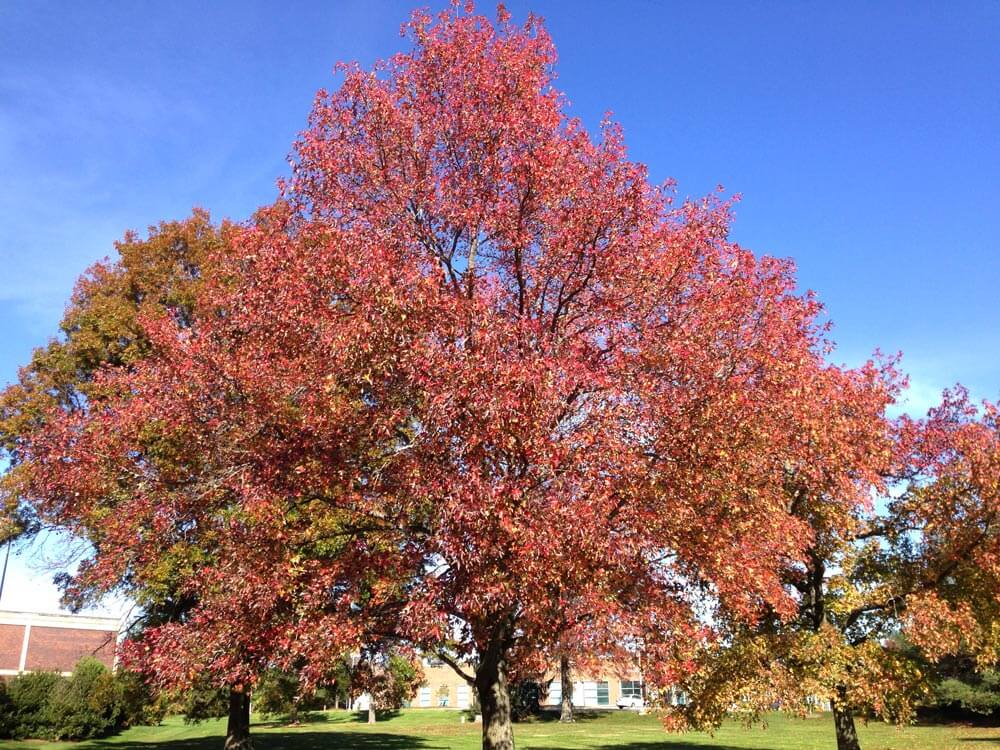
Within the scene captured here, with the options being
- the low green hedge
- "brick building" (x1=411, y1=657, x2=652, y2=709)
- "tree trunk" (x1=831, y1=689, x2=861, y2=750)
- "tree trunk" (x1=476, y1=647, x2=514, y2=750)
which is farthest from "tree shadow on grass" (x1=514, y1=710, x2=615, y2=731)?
"tree trunk" (x1=476, y1=647, x2=514, y2=750)

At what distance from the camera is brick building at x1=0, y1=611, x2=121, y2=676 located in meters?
56.9

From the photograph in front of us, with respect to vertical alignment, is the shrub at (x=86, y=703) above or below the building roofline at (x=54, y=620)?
below

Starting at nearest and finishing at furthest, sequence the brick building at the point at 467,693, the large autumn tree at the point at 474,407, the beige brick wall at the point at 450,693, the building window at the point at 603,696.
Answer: the large autumn tree at the point at 474,407 < the brick building at the point at 467,693 < the beige brick wall at the point at 450,693 < the building window at the point at 603,696

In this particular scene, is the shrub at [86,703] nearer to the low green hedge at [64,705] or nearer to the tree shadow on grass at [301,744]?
the low green hedge at [64,705]

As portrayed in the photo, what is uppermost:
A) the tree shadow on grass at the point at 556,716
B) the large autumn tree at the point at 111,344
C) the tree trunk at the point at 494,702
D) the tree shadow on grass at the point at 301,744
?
the large autumn tree at the point at 111,344

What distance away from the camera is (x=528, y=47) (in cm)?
1374

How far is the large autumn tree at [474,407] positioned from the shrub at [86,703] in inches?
980

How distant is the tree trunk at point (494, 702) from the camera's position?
13.7 m

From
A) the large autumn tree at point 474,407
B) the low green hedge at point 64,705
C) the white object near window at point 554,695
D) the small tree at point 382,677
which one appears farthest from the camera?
the white object near window at point 554,695

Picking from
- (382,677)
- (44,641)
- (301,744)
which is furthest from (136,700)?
(44,641)

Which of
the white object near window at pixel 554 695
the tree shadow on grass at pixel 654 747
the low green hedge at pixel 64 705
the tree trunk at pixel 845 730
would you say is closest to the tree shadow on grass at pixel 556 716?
the white object near window at pixel 554 695

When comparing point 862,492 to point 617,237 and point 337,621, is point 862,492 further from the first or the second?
point 337,621


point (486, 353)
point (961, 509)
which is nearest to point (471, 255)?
point (486, 353)

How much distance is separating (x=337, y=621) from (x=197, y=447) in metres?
5.60
